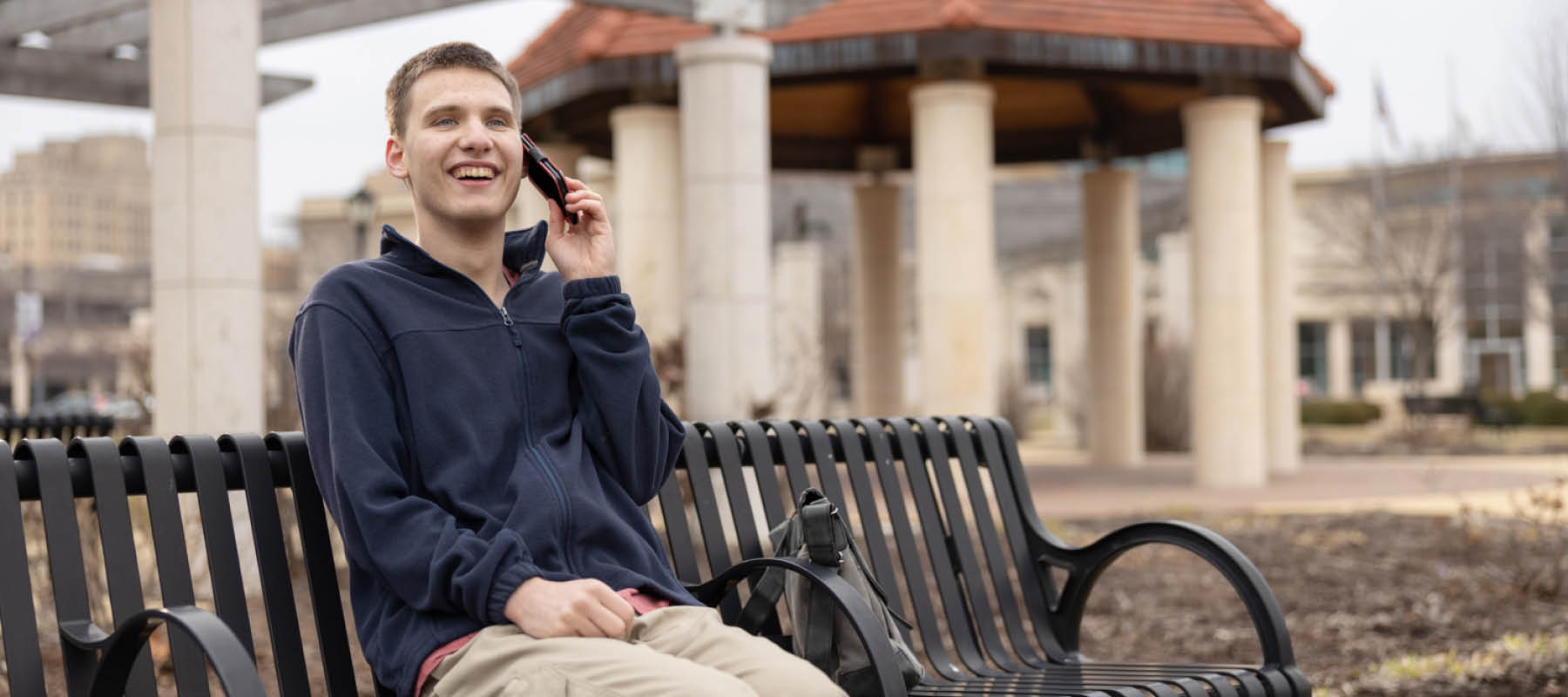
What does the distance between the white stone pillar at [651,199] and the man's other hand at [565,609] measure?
13001 mm

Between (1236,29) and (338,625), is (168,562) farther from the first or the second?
(1236,29)

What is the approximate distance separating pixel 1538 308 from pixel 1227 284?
27.7 meters

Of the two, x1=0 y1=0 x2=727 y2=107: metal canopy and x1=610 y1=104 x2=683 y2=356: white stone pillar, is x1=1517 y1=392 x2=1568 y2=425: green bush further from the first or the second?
x1=0 y1=0 x2=727 y2=107: metal canopy

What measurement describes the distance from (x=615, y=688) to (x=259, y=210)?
22.1 ft

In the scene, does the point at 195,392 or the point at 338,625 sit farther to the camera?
the point at 195,392

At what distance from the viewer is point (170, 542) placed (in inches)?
116

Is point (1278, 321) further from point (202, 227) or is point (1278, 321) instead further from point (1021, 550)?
point (1021, 550)

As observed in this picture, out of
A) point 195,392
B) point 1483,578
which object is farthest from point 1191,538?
point 195,392

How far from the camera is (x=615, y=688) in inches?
103

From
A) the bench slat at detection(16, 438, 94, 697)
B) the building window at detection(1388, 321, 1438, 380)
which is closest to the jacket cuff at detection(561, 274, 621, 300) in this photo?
the bench slat at detection(16, 438, 94, 697)

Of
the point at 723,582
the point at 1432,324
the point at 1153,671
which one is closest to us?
the point at 723,582

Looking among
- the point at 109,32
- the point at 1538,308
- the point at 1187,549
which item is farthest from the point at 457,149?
the point at 1538,308

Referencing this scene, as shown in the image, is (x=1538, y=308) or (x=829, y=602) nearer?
(x=829, y=602)

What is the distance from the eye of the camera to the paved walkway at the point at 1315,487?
1391 cm
